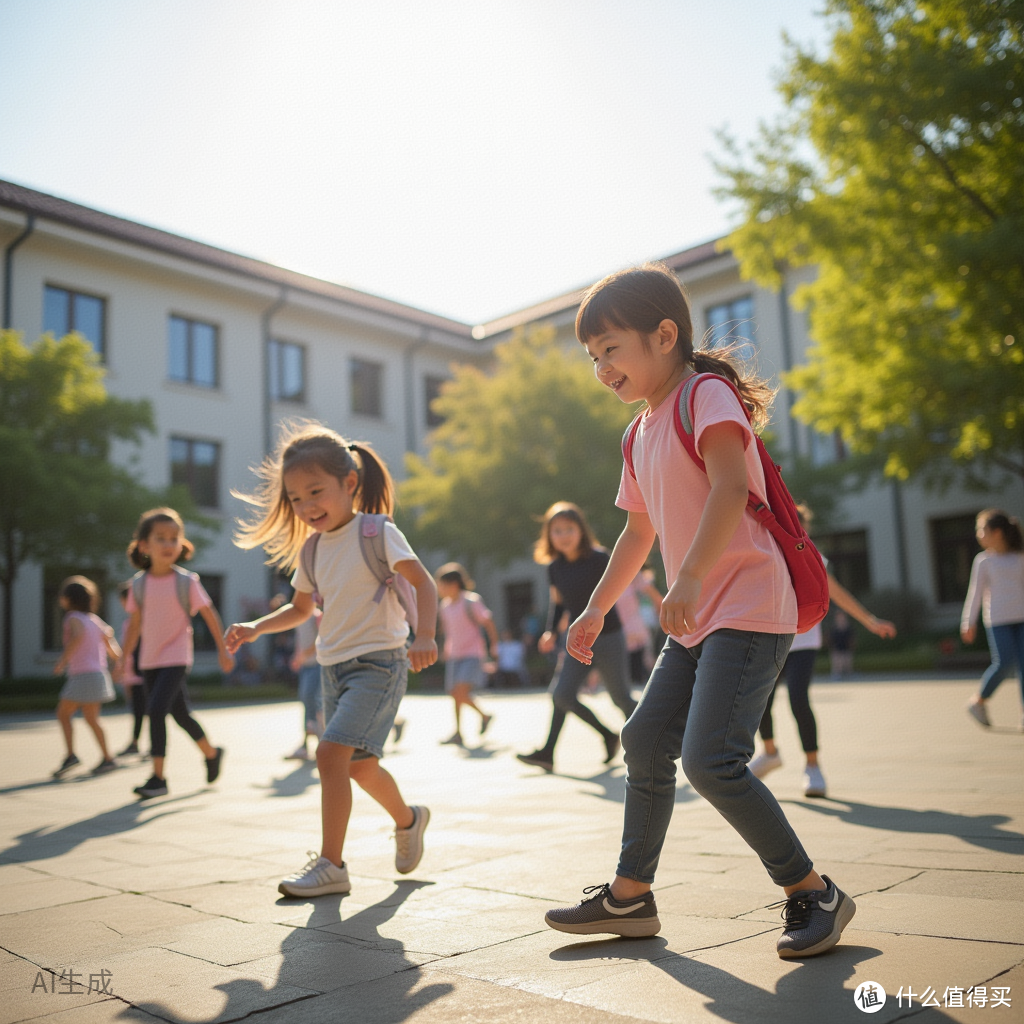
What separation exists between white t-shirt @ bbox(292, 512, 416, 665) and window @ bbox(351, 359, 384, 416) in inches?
1185

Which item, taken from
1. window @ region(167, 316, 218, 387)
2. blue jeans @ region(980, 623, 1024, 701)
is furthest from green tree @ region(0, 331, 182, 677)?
blue jeans @ region(980, 623, 1024, 701)

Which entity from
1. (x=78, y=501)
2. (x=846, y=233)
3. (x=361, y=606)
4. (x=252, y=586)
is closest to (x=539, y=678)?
(x=252, y=586)

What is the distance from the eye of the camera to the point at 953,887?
315cm

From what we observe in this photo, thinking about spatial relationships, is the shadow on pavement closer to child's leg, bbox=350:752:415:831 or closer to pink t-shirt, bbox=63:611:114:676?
child's leg, bbox=350:752:415:831

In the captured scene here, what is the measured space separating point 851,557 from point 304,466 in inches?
1070

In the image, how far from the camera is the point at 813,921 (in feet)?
8.33

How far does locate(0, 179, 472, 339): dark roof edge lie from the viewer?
976 inches

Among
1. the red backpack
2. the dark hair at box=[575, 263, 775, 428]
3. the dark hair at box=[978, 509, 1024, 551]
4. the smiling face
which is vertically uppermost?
the dark hair at box=[575, 263, 775, 428]

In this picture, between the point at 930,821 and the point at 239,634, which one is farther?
the point at 930,821

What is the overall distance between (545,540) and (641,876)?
4.77 metres

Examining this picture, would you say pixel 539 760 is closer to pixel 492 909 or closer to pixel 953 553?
pixel 492 909

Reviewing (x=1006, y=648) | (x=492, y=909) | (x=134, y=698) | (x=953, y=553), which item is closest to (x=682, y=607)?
(x=492, y=909)

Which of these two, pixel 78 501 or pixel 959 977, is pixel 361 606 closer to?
pixel 959 977

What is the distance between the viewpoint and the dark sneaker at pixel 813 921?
8.20 feet
